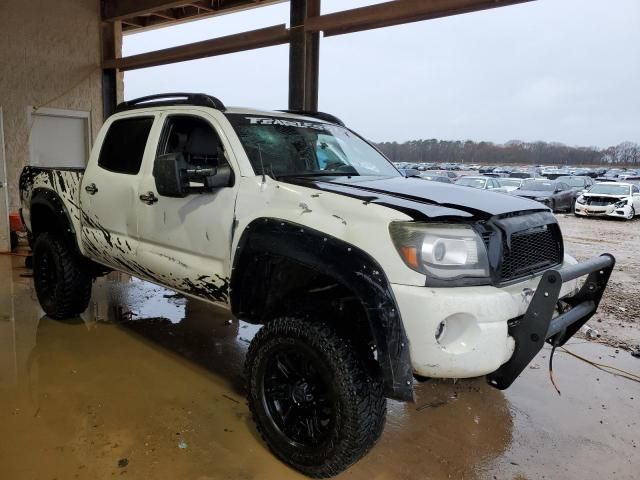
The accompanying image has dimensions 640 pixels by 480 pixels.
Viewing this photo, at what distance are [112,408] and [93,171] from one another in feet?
6.57

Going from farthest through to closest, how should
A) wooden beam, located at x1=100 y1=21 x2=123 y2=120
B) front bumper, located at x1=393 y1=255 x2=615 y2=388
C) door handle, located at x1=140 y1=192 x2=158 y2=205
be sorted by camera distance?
wooden beam, located at x1=100 y1=21 x2=123 y2=120 → door handle, located at x1=140 y1=192 x2=158 y2=205 → front bumper, located at x1=393 y1=255 x2=615 y2=388

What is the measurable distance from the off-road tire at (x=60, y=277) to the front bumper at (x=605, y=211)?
710 inches

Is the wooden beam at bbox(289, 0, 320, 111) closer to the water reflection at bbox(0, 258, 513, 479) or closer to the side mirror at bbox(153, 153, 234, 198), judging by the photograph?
the water reflection at bbox(0, 258, 513, 479)

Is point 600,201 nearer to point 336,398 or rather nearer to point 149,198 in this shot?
point 149,198

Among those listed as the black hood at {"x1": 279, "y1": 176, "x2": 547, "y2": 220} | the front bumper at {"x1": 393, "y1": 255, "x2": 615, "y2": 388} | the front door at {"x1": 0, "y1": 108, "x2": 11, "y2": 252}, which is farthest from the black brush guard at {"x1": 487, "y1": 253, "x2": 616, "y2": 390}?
the front door at {"x1": 0, "y1": 108, "x2": 11, "y2": 252}

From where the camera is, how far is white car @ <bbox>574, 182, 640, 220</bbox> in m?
17.5

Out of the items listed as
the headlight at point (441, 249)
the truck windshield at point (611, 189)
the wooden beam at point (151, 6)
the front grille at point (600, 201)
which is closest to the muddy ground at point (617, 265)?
the front grille at point (600, 201)

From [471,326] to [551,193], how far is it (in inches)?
766

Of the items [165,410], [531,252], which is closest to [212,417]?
[165,410]

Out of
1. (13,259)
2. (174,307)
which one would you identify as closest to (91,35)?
(13,259)

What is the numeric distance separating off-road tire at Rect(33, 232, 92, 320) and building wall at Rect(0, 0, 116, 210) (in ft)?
19.0

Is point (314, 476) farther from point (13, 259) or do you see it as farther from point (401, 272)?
point (13, 259)

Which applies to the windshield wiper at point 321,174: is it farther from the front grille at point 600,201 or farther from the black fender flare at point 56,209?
the front grille at point 600,201

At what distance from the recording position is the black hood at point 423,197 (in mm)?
2328
